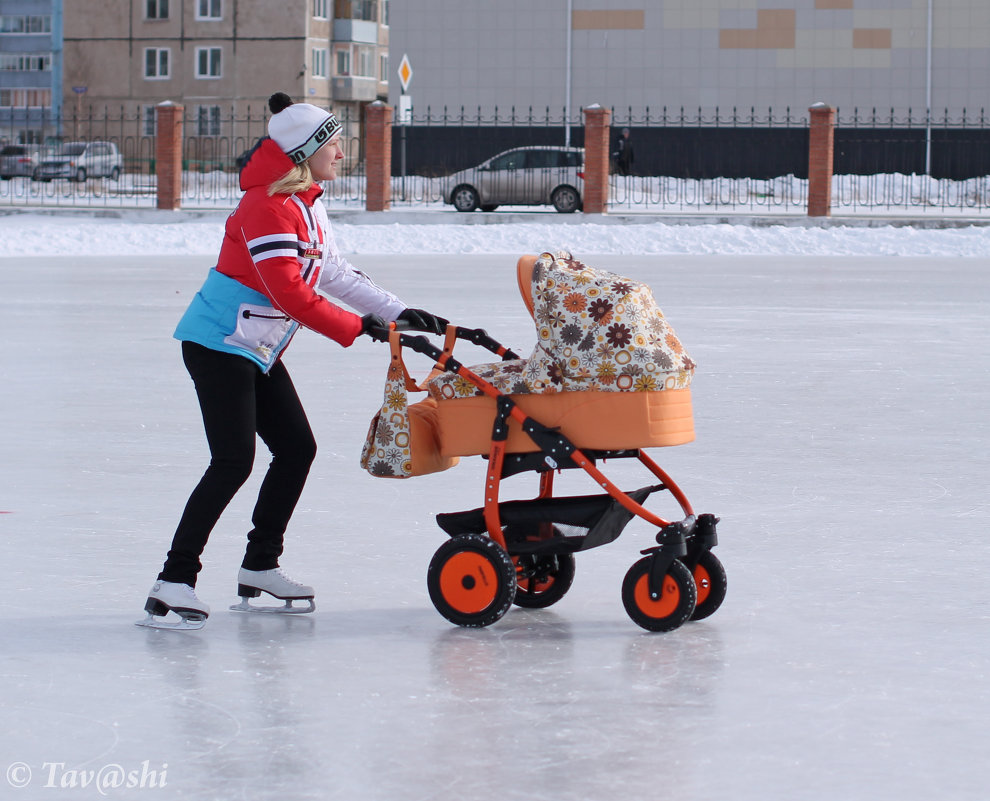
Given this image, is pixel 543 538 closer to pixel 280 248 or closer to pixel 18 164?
pixel 280 248

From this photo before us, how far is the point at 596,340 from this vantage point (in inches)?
182

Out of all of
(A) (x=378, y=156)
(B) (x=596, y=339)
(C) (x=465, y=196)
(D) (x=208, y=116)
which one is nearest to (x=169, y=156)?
(A) (x=378, y=156)

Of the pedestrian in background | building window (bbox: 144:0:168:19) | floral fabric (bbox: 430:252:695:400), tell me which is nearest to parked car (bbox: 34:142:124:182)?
the pedestrian in background

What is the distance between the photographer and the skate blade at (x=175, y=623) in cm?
475

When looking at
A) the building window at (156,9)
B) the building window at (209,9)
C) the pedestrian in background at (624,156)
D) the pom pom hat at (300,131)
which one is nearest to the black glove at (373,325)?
the pom pom hat at (300,131)

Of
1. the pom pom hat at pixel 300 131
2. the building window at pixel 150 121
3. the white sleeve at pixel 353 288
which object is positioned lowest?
the white sleeve at pixel 353 288

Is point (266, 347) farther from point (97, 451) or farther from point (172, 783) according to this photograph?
point (97, 451)

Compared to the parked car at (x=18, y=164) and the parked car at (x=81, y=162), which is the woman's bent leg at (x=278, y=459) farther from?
the parked car at (x=18, y=164)

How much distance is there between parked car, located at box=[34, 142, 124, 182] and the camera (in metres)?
41.9

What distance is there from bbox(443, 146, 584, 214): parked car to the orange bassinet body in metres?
28.0

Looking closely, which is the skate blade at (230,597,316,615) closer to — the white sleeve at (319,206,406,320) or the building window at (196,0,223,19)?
the white sleeve at (319,206,406,320)

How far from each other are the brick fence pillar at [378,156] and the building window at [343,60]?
33.7 m

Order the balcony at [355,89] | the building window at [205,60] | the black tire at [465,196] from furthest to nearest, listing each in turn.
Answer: the balcony at [355,89], the building window at [205,60], the black tire at [465,196]

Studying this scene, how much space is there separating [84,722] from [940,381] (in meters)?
7.51
